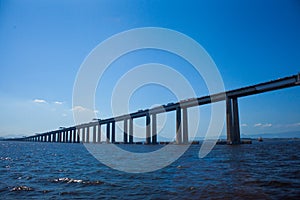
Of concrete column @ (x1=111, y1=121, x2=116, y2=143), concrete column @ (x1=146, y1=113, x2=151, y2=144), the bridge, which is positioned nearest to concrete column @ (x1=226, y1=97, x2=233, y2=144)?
the bridge

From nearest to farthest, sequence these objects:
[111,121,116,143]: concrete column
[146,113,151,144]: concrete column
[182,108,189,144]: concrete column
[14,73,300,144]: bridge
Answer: [14,73,300,144]: bridge, [182,108,189,144]: concrete column, [146,113,151,144]: concrete column, [111,121,116,143]: concrete column

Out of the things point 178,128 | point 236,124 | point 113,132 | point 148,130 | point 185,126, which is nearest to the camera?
point 236,124

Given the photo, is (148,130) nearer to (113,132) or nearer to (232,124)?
(113,132)

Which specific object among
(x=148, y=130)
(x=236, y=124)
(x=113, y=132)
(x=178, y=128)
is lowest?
(x=113, y=132)

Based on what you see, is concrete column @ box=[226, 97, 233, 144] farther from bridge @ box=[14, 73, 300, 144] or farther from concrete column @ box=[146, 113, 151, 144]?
concrete column @ box=[146, 113, 151, 144]

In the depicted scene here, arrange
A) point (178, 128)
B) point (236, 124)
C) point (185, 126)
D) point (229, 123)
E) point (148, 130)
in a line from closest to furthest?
point (229, 123) → point (236, 124) → point (185, 126) → point (178, 128) → point (148, 130)

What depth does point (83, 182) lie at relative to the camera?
14727 millimetres

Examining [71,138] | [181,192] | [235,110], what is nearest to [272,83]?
[235,110]

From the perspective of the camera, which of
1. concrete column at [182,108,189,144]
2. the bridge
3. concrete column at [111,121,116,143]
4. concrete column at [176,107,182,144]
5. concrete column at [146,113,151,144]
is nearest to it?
the bridge

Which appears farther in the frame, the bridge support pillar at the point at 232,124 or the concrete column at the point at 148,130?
the concrete column at the point at 148,130

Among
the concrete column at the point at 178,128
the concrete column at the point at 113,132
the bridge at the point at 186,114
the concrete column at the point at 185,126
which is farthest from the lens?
the concrete column at the point at 113,132

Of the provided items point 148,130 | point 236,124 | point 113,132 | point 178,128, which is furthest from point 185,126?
point 113,132

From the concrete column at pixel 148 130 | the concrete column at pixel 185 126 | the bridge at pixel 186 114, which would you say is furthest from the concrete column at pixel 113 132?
the concrete column at pixel 185 126

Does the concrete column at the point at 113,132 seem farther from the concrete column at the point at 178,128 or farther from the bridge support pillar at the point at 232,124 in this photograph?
the bridge support pillar at the point at 232,124
